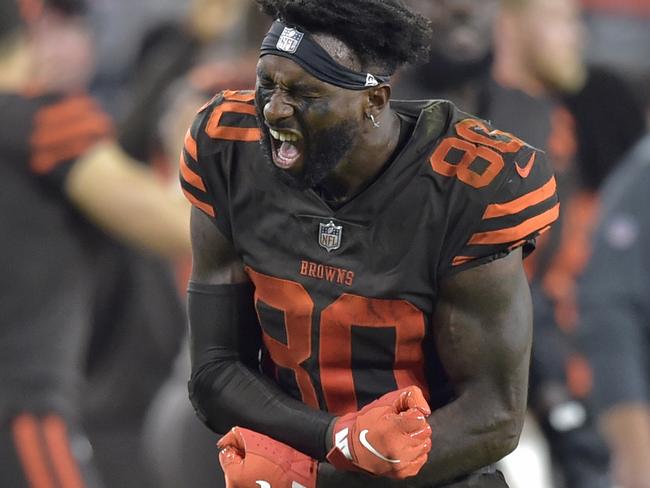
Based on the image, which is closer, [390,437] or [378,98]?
[390,437]

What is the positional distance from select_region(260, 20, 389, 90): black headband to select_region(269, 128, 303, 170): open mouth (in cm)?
13

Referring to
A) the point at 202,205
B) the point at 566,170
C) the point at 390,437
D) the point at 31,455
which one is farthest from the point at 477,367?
the point at 566,170

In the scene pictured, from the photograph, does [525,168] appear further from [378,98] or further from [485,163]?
[378,98]

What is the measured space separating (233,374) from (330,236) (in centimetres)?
37

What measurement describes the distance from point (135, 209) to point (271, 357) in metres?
1.61

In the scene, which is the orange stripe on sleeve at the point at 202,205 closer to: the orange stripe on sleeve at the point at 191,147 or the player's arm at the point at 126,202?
the orange stripe on sleeve at the point at 191,147

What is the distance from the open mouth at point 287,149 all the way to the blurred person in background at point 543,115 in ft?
7.68

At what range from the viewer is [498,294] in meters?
3.79

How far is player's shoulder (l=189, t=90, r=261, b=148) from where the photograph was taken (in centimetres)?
398

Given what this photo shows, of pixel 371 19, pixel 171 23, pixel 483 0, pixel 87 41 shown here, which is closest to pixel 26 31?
pixel 483 0

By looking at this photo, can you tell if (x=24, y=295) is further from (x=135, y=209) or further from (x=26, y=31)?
(x=26, y=31)

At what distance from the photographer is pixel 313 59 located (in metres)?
3.73

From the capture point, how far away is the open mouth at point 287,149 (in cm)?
379

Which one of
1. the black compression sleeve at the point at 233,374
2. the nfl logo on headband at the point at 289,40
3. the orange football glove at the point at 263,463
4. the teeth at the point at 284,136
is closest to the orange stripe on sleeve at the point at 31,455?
the black compression sleeve at the point at 233,374
